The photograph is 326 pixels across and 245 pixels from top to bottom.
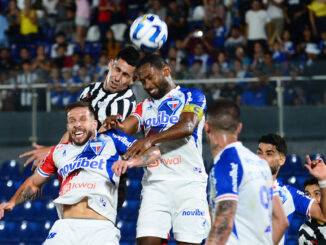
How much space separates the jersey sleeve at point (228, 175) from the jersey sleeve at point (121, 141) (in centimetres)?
156

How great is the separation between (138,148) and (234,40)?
7.74 meters

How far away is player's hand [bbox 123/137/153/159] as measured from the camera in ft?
17.5

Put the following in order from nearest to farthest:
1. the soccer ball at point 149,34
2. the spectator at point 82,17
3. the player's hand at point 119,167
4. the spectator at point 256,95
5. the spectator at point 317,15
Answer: the player's hand at point 119,167 < the soccer ball at point 149,34 < the spectator at point 256,95 < the spectator at point 317,15 < the spectator at point 82,17

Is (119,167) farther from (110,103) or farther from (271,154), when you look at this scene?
(271,154)

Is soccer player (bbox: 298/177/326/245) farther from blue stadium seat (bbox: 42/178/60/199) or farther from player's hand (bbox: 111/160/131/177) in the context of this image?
blue stadium seat (bbox: 42/178/60/199)

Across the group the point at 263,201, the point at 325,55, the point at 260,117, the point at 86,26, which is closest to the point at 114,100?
the point at 263,201

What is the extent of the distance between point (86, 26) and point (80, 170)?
30.3 feet

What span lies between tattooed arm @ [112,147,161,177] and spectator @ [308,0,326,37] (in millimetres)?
7748

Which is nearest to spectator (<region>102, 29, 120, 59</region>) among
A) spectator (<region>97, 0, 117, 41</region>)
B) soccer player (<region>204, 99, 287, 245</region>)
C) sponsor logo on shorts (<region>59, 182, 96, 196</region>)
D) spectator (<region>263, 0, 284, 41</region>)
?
spectator (<region>97, 0, 117, 41</region>)

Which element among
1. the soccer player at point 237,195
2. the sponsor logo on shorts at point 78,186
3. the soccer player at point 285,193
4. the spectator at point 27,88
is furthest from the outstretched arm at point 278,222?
the spectator at point 27,88

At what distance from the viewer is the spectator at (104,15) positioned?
14.1 m

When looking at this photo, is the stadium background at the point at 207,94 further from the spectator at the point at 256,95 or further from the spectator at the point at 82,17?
the spectator at the point at 82,17

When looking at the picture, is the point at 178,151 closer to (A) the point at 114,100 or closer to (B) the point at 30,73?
(A) the point at 114,100

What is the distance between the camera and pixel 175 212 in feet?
18.5
